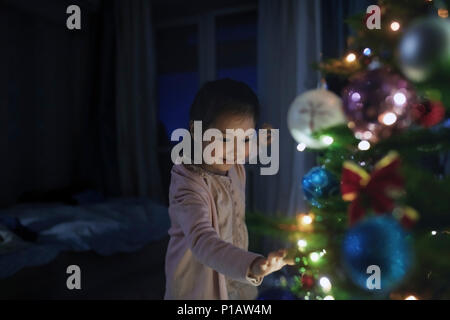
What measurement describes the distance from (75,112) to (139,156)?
819mm

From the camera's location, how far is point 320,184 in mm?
965

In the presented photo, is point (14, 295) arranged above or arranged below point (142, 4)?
below

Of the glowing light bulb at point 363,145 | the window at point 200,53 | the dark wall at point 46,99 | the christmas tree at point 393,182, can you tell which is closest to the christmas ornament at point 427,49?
the christmas tree at point 393,182

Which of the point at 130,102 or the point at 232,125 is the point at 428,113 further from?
the point at 130,102

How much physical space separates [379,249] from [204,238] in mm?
367

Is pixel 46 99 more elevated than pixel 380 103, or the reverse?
pixel 46 99

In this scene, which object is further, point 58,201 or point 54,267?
point 58,201

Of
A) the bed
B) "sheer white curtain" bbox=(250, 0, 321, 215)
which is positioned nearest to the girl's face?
the bed

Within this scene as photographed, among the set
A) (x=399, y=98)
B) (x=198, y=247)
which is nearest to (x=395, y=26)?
(x=399, y=98)

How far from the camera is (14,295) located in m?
1.55

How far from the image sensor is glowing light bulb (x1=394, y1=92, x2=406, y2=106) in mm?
546

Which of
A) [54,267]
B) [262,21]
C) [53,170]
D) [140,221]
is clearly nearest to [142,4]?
[262,21]

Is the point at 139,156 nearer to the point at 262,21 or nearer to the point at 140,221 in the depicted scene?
the point at 140,221

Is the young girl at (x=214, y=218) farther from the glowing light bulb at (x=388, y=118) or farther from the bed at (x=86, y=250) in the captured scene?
the bed at (x=86, y=250)
